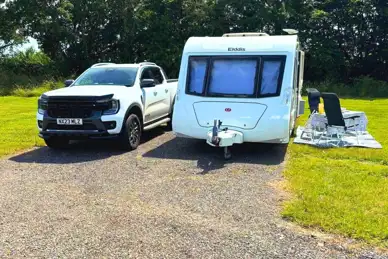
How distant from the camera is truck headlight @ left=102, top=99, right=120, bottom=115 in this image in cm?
802

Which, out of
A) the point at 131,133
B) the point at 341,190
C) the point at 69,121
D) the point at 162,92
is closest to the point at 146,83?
the point at 162,92

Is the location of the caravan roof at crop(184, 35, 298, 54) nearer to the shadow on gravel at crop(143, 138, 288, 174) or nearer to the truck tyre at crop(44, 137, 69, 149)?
the shadow on gravel at crop(143, 138, 288, 174)

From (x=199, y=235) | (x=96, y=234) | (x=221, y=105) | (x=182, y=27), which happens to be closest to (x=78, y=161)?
(x=221, y=105)

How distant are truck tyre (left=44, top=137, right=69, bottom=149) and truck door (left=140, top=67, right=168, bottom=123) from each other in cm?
180

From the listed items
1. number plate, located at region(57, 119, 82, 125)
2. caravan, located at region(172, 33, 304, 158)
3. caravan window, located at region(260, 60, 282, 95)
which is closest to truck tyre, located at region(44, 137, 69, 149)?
number plate, located at region(57, 119, 82, 125)

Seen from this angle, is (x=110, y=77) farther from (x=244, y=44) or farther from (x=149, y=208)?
(x=149, y=208)

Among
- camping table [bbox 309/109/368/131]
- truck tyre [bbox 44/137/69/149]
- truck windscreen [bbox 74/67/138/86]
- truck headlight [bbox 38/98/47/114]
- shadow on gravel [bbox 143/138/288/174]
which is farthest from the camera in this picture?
camping table [bbox 309/109/368/131]

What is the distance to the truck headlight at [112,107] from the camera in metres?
8.02

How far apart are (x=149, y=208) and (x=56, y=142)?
14.2 ft

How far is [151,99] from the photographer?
9.62 m

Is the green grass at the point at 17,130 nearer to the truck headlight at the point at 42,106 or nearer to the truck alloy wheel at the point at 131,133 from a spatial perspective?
the truck headlight at the point at 42,106

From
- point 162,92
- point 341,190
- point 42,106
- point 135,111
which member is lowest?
point 341,190

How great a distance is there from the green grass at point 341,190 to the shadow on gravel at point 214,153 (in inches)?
Answer: 13.8

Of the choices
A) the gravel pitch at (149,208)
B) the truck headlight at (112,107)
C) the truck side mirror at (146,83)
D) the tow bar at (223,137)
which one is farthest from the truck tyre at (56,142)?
the tow bar at (223,137)
